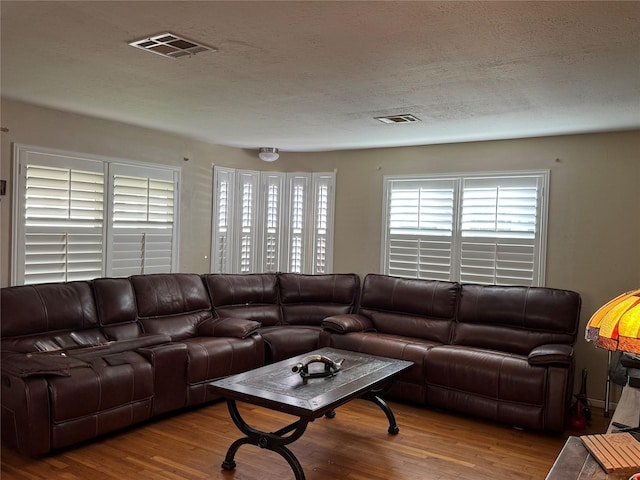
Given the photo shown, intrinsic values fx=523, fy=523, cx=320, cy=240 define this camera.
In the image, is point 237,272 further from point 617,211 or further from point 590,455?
point 590,455

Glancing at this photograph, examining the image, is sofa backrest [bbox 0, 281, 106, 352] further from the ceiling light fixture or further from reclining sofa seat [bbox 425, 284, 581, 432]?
reclining sofa seat [bbox 425, 284, 581, 432]

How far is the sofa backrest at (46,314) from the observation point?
362cm

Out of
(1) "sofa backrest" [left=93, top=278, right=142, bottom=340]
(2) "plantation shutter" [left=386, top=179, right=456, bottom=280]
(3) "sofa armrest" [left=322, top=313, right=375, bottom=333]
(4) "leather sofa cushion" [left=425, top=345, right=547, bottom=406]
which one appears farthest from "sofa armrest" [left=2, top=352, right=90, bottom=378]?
(2) "plantation shutter" [left=386, top=179, right=456, bottom=280]

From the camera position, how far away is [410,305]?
16.6ft

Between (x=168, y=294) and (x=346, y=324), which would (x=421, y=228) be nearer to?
(x=346, y=324)

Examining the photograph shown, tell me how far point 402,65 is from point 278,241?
3.59 metres

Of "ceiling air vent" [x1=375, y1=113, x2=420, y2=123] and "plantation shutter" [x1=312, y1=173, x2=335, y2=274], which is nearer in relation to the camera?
"ceiling air vent" [x1=375, y1=113, x2=420, y2=123]

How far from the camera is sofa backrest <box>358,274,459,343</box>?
4902mm

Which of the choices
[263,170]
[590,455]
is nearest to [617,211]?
[590,455]

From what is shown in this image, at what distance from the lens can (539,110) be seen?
Answer: 3.76 meters

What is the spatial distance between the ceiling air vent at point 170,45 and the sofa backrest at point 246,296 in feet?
9.16

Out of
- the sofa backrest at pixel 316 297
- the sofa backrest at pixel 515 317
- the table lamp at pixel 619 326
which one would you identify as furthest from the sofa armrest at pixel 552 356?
the table lamp at pixel 619 326

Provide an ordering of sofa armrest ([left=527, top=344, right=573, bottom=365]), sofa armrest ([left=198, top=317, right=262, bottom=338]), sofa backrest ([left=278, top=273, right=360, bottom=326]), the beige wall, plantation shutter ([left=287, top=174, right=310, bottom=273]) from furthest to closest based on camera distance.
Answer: plantation shutter ([left=287, top=174, right=310, bottom=273]) < sofa backrest ([left=278, top=273, right=360, bottom=326]) < sofa armrest ([left=198, top=317, right=262, bottom=338]) < the beige wall < sofa armrest ([left=527, top=344, right=573, bottom=365])

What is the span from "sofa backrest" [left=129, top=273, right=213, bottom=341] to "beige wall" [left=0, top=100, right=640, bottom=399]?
2.31ft
